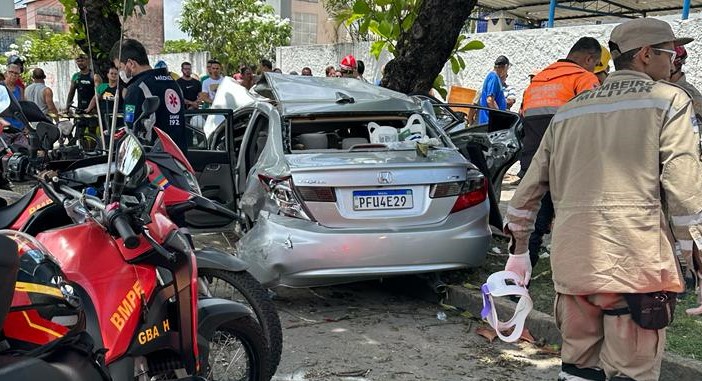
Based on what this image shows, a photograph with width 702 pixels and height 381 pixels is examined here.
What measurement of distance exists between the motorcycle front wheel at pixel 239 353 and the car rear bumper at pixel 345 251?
1313 millimetres

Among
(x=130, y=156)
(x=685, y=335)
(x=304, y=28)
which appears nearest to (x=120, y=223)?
(x=130, y=156)

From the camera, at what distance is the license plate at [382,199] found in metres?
4.61

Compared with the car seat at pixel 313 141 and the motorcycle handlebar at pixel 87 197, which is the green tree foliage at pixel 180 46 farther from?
the motorcycle handlebar at pixel 87 197

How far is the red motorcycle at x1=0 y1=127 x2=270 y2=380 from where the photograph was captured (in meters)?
2.33

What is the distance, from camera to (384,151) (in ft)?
16.5

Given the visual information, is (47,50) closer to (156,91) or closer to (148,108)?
(156,91)

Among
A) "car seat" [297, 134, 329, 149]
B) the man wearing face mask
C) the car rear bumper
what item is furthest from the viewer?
"car seat" [297, 134, 329, 149]

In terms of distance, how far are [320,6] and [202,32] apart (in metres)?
11.6

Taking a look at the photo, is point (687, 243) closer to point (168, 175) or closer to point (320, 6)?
point (168, 175)

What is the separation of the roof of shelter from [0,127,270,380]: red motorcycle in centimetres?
1143

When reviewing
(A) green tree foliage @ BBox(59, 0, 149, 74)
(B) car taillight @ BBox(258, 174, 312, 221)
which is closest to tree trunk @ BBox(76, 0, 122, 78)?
(A) green tree foliage @ BBox(59, 0, 149, 74)

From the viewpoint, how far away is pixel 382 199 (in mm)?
4629

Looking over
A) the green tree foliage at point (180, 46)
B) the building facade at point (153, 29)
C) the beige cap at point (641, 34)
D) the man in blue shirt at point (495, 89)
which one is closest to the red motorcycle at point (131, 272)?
the beige cap at point (641, 34)

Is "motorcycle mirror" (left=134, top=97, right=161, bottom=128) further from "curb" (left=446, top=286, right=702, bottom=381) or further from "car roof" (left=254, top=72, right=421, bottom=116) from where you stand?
"curb" (left=446, top=286, right=702, bottom=381)
